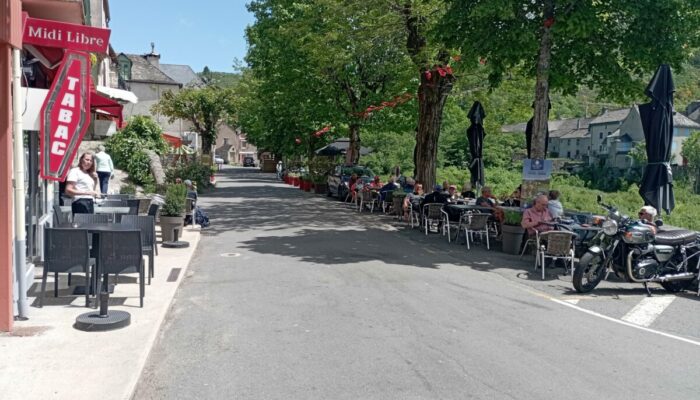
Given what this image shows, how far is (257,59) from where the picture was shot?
33.0 metres

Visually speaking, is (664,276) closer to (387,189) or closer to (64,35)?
(64,35)

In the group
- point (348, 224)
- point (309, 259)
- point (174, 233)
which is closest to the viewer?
point (309, 259)

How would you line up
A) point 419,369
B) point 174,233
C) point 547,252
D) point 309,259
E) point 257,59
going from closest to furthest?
point 419,369, point 547,252, point 309,259, point 174,233, point 257,59

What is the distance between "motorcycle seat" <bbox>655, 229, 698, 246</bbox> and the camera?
365 inches

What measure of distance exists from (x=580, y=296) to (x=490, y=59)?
21.1 feet

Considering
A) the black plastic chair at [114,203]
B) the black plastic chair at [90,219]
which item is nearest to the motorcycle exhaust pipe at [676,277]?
the black plastic chair at [90,219]

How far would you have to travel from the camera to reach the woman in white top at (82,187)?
9.58 m

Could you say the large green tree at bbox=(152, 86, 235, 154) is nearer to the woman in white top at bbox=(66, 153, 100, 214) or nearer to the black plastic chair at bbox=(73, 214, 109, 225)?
the woman in white top at bbox=(66, 153, 100, 214)

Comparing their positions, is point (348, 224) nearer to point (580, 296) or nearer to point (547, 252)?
point (547, 252)

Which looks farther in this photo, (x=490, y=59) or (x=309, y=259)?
(x=490, y=59)

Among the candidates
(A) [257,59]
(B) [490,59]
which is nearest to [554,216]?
(B) [490,59]

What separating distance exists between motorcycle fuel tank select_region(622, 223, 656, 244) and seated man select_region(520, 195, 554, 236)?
6.55ft

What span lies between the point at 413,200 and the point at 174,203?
7.03m

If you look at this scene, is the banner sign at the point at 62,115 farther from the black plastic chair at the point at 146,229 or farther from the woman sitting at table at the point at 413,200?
the woman sitting at table at the point at 413,200
